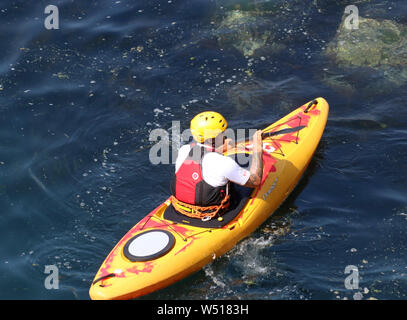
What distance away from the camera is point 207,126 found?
5.98 meters

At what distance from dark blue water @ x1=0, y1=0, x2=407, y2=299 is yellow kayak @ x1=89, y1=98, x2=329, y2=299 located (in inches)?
8.7

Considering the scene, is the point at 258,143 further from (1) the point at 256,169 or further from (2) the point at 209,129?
(2) the point at 209,129

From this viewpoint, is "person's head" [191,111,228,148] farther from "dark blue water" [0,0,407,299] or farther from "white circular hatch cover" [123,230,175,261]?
"dark blue water" [0,0,407,299]

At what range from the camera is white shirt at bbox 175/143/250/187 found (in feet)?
19.7

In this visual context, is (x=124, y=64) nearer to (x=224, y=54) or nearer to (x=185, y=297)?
(x=224, y=54)

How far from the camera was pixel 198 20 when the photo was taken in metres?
11.2

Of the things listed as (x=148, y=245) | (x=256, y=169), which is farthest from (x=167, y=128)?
(x=148, y=245)

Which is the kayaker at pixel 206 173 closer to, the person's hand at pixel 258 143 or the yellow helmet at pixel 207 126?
the yellow helmet at pixel 207 126

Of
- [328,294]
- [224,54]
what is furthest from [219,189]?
[224,54]

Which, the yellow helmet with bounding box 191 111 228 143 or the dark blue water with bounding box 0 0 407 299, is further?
the dark blue water with bounding box 0 0 407 299

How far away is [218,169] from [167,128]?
9.45 ft

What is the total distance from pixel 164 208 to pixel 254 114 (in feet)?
9.54

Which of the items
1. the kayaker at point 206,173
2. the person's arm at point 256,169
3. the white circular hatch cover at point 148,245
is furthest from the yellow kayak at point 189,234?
the person's arm at point 256,169

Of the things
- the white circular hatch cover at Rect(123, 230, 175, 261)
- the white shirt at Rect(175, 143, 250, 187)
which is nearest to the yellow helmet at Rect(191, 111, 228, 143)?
the white shirt at Rect(175, 143, 250, 187)
